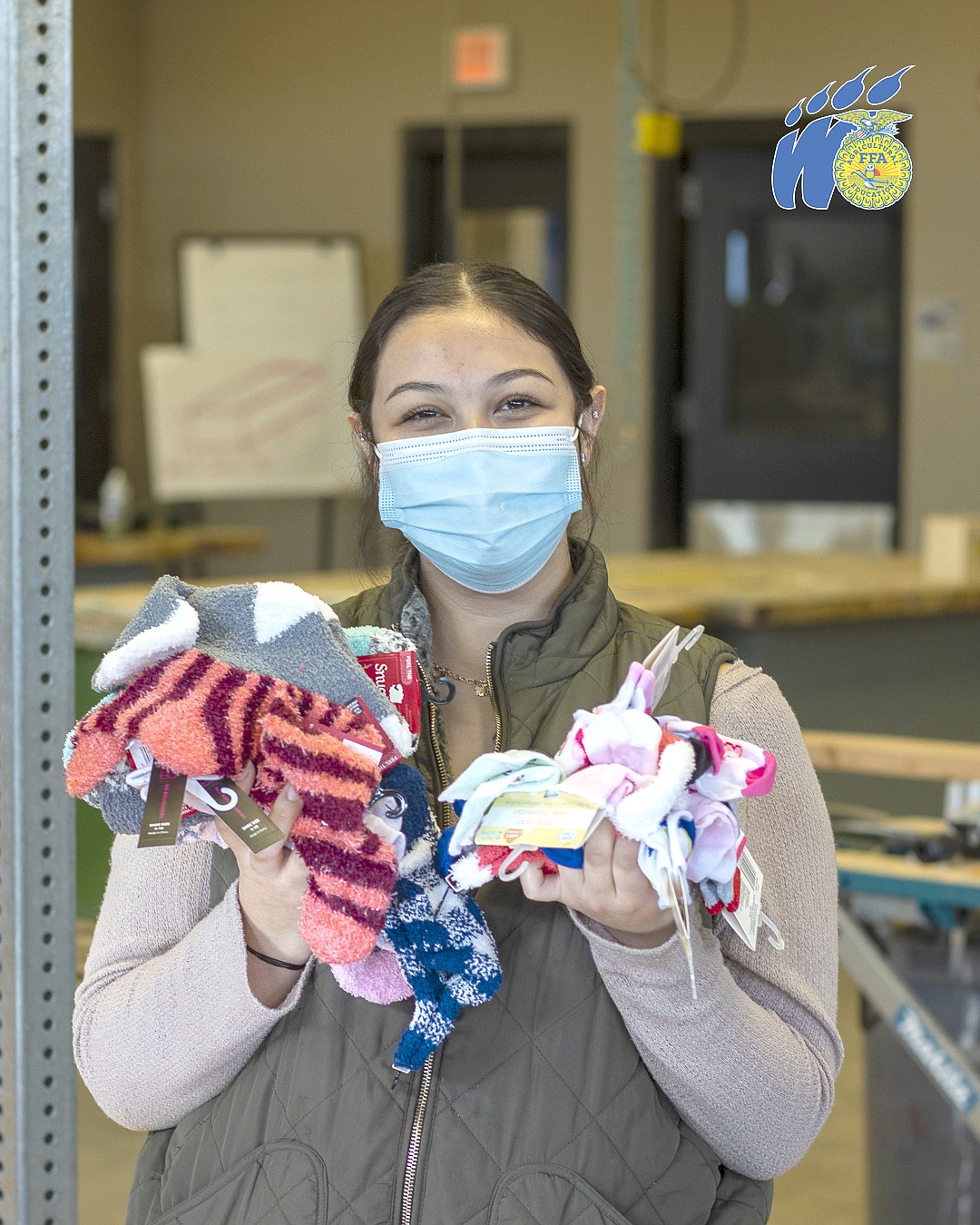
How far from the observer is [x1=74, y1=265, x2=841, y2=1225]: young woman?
1.01 m

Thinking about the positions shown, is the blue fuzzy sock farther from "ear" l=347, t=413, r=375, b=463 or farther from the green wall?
the green wall

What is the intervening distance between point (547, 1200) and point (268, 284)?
6059 mm

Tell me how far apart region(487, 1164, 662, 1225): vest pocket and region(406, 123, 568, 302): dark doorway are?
576 cm

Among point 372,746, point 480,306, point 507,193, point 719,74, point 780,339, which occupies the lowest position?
point 372,746

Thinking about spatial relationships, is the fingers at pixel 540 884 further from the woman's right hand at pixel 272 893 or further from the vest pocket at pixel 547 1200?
the vest pocket at pixel 547 1200

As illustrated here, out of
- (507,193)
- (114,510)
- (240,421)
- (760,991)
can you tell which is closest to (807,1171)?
(760,991)

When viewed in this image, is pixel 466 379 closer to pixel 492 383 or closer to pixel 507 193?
pixel 492 383

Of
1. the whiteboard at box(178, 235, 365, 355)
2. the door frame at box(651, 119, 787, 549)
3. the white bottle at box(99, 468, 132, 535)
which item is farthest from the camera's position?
the whiteboard at box(178, 235, 365, 355)

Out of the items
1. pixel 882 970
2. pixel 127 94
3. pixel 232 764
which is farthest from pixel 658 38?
pixel 232 764

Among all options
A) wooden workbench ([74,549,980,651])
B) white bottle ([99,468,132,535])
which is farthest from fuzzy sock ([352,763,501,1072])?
white bottle ([99,468,132,535])

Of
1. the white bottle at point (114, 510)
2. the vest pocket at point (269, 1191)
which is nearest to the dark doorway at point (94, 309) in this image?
the white bottle at point (114, 510)

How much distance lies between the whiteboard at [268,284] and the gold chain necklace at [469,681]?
18.4 ft

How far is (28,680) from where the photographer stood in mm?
1065

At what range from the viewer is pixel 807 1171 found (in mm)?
2848
